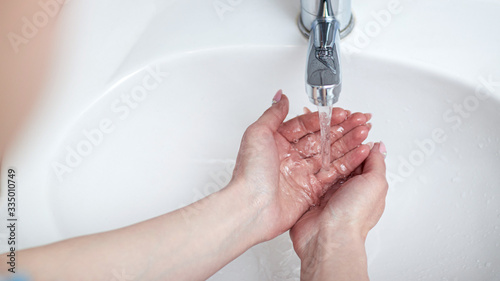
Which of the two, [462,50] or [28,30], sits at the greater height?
[28,30]

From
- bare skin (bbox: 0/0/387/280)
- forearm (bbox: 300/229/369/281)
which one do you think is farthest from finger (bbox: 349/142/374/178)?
forearm (bbox: 300/229/369/281)

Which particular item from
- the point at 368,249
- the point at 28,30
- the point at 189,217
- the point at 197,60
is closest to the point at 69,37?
the point at 28,30

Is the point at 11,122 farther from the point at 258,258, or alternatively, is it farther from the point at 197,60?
Answer: the point at 258,258

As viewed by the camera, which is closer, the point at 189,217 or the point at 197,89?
the point at 189,217

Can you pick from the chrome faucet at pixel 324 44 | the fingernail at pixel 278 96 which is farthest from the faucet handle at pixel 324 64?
the fingernail at pixel 278 96

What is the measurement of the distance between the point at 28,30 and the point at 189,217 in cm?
30

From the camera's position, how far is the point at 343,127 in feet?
2.04

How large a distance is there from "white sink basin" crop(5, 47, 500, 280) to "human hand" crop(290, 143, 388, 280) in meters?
0.05

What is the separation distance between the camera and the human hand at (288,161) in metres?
0.58

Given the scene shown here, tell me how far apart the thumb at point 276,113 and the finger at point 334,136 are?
0.05 meters

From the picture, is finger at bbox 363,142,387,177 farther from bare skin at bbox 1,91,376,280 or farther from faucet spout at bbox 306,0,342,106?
faucet spout at bbox 306,0,342,106

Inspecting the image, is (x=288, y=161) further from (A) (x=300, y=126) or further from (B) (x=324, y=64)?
(B) (x=324, y=64)

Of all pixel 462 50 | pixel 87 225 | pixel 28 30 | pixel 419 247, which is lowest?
pixel 419 247

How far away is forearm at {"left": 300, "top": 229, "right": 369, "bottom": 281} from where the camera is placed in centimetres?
50
